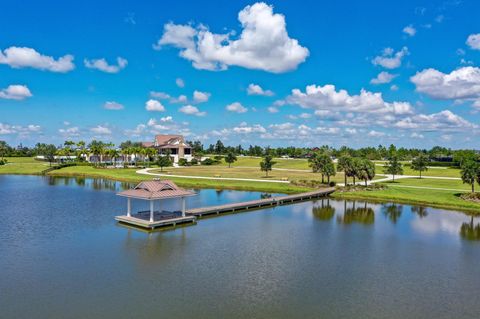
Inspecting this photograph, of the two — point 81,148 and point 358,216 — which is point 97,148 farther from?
point 358,216

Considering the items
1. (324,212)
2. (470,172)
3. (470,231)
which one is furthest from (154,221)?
(470,172)

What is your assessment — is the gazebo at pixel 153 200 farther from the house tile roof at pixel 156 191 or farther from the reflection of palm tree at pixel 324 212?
the reflection of palm tree at pixel 324 212

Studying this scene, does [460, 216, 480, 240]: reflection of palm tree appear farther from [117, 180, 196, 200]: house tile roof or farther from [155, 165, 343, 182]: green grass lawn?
[155, 165, 343, 182]: green grass lawn

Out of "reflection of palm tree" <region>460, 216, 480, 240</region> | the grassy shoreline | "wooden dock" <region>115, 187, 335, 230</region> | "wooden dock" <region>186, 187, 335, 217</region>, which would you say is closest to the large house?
the grassy shoreline

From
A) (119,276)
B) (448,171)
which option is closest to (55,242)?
(119,276)

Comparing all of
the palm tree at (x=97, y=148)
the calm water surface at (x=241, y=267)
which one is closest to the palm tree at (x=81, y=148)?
the palm tree at (x=97, y=148)

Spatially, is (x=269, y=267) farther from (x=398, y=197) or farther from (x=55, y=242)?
(x=398, y=197)

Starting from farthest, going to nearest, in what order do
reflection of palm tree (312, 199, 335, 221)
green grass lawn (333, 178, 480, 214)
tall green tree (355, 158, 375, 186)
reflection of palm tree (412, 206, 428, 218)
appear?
tall green tree (355, 158, 375, 186) < green grass lawn (333, 178, 480, 214) < reflection of palm tree (412, 206, 428, 218) < reflection of palm tree (312, 199, 335, 221)
